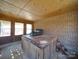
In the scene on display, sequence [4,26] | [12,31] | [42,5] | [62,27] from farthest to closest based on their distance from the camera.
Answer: [12,31]
[4,26]
[62,27]
[42,5]

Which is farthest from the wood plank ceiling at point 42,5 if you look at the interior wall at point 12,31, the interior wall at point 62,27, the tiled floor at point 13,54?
the tiled floor at point 13,54

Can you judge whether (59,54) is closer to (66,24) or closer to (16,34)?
(66,24)

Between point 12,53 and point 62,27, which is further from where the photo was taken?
point 62,27

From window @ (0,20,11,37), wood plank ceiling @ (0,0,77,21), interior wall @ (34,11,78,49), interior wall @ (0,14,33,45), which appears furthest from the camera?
interior wall @ (0,14,33,45)

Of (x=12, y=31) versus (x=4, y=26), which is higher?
(x=4, y=26)

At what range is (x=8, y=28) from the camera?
10.6ft

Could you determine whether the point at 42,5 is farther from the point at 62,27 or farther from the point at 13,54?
the point at 13,54

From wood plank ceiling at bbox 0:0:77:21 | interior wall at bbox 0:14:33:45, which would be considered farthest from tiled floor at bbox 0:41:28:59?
wood plank ceiling at bbox 0:0:77:21

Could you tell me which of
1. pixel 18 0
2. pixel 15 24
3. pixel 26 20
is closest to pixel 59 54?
pixel 18 0

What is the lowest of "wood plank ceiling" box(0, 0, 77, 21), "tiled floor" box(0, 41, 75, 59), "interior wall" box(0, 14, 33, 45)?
"tiled floor" box(0, 41, 75, 59)

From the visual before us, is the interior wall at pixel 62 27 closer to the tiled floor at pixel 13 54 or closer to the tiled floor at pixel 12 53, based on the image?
the tiled floor at pixel 13 54

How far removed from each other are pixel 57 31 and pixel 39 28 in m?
0.94

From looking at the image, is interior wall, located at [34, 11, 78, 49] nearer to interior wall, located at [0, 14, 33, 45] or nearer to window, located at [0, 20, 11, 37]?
interior wall, located at [0, 14, 33, 45]

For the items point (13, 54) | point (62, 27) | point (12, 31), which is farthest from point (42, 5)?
point (12, 31)
